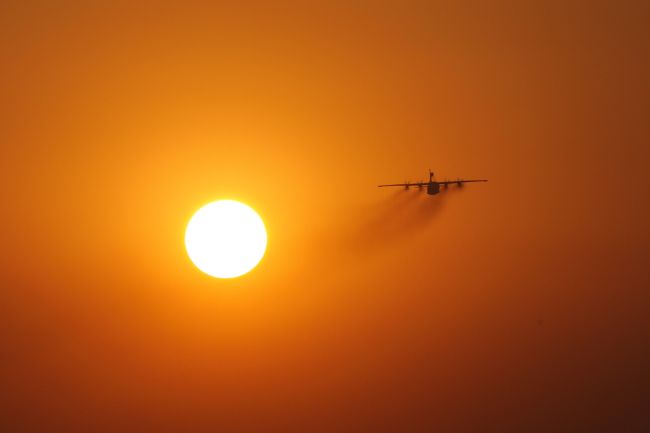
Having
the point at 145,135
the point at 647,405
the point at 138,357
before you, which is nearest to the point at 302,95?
the point at 145,135

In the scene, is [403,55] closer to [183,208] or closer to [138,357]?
[183,208]

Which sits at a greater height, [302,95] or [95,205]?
[302,95]

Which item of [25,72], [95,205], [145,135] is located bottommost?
[95,205]

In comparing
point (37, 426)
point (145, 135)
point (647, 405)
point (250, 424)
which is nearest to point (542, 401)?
point (647, 405)

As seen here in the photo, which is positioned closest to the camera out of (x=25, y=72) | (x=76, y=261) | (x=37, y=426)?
(x=25, y=72)

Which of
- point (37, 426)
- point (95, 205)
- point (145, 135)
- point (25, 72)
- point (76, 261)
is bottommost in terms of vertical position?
point (37, 426)

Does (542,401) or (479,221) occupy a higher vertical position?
(479,221)

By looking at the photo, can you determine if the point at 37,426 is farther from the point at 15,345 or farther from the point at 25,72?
the point at 25,72

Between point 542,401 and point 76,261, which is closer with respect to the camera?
point 76,261

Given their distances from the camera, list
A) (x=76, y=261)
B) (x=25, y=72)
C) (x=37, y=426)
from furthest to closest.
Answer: (x=37, y=426) < (x=76, y=261) < (x=25, y=72)
